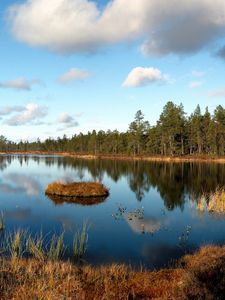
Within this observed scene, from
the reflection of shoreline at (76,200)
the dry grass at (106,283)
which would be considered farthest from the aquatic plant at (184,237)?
the reflection of shoreline at (76,200)

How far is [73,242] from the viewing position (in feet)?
65.8

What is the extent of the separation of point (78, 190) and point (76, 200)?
3.06 metres

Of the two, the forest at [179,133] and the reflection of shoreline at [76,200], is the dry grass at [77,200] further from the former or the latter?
the forest at [179,133]

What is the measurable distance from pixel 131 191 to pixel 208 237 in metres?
23.4

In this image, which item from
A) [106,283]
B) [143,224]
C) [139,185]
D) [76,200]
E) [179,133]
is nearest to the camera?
[106,283]

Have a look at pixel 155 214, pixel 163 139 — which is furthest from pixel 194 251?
pixel 163 139

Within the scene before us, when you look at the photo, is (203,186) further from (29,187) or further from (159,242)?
(159,242)

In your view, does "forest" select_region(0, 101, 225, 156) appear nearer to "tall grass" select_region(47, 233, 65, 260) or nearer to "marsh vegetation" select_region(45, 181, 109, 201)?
"marsh vegetation" select_region(45, 181, 109, 201)

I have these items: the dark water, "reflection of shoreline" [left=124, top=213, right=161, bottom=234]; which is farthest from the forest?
"reflection of shoreline" [left=124, top=213, right=161, bottom=234]

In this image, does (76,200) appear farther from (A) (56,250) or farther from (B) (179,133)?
(B) (179,133)

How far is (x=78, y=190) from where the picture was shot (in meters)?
39.7

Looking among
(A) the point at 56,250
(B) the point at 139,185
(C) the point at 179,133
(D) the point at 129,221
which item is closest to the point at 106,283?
(A) the point at 56,250

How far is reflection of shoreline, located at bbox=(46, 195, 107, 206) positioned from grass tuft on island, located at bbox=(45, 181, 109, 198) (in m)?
1.02

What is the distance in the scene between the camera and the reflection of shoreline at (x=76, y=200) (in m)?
35.1
